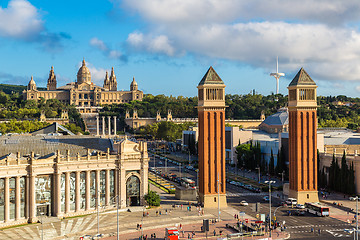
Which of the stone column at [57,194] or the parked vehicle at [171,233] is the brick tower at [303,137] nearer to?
the parked vehicle at [171,233]

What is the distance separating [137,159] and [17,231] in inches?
1007

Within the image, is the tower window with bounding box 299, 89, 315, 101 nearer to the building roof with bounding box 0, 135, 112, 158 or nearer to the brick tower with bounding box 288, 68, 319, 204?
the brick tower with bounding box 288, 68, 319, 204

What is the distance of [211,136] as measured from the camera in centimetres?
9612

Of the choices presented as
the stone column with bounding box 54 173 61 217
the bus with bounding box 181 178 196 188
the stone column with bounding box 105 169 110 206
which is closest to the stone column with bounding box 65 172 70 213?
the stone column with bounding box 54 173 61 217

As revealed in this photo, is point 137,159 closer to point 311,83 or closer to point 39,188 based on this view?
point 39,188

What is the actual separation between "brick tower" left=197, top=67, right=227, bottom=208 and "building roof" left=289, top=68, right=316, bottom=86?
53.1ft

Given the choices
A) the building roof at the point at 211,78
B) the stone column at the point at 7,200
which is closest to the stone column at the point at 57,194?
the stone column at the point at 7,200

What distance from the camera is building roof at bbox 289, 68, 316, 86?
326 ft

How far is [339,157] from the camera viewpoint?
109 m

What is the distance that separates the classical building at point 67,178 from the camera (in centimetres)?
7738

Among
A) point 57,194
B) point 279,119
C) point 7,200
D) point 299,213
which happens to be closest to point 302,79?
point 299,213

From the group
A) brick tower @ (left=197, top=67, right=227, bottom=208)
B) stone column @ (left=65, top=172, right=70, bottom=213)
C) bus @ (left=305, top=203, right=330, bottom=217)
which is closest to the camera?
stone column @ (left=65, top=172, right=70, bottom=213)

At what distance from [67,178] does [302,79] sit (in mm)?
51782

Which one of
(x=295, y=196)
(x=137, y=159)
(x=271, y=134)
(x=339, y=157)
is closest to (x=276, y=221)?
(x=295, y=196)
